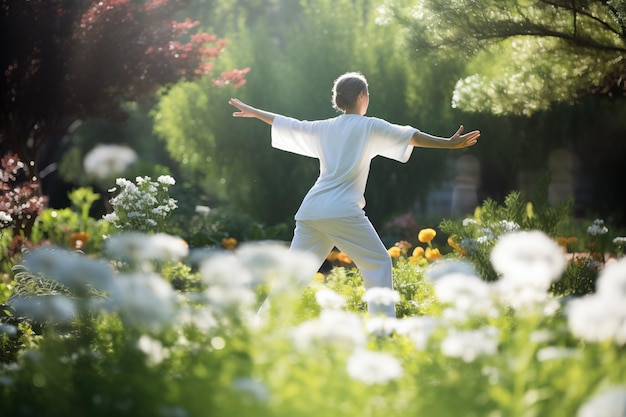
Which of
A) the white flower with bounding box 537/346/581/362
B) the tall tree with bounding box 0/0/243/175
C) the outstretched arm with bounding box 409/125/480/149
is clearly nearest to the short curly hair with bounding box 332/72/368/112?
the outstretched arm with bounding box 409/125/480/149

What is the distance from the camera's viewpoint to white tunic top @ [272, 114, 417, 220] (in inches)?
164

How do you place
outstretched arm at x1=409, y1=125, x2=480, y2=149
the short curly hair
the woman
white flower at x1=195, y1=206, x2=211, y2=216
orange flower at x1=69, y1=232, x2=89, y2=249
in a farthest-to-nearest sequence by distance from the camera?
white flower at x1=195, y1=206, x2=211, y2=216 → orange flower at x1=69, y1=232, x2=89, y2=249 → the short curly hair → the woman → outstretched arm at x1=409, y1=125, x2=480, y2=149

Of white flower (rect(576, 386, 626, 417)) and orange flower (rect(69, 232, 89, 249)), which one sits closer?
white flower (rect(576, 386, 626, 417))

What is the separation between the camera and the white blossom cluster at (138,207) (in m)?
5.43

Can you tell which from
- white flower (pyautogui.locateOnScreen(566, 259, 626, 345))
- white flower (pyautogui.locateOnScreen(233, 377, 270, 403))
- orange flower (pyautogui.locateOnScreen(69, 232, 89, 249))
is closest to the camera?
white flower (pyautogui.locateOnScreen(233, 377, 270, 403))

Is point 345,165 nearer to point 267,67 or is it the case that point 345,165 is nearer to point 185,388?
point 185,388

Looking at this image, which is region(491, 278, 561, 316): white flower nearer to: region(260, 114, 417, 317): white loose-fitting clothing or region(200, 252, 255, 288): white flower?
region(200, 252, 255, 288): white flower

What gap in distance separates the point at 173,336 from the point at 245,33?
9.61m

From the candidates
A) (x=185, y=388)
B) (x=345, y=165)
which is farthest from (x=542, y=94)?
(x=185, y=388)

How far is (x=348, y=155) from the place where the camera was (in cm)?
422

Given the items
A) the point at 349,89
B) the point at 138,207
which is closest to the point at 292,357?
the point at 349,89

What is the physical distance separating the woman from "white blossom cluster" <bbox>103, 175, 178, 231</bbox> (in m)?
1.52

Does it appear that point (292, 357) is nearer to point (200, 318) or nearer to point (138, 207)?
point (200, 318)

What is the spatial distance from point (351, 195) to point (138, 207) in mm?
1914
